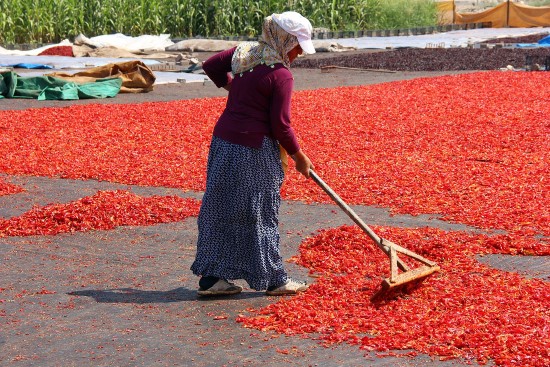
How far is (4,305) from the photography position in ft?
21.4

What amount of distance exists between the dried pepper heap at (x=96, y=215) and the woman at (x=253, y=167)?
2.14 metres

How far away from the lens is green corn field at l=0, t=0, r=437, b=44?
33500mm

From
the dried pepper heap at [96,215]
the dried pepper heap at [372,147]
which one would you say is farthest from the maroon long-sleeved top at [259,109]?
the dried pepper heap at [372,147]

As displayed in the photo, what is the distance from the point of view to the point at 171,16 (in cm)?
3719

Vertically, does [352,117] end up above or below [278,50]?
below

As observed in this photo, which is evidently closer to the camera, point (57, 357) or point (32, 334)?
point (57, 357)

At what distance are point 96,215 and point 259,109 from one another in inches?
107

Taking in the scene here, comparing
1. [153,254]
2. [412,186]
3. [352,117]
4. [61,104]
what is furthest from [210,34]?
[153,254]

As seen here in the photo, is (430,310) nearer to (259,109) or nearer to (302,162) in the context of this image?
(302,162)

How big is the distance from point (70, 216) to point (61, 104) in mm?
9757

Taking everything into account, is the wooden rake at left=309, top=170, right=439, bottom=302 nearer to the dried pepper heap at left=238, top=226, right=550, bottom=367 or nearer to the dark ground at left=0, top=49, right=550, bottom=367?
the dried pepper heap at left=238, top=226, right=550, bottom=367

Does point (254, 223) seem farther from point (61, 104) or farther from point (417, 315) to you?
point (61, 104)

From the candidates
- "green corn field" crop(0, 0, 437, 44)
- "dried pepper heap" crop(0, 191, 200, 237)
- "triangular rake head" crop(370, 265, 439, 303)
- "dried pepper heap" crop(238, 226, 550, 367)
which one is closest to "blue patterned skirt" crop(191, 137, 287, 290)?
"dried pepper heap" crop(238, 226, 550, 367)

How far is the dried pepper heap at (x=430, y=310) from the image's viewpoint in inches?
220
